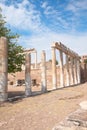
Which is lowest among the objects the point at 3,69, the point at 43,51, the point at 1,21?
the point at 3,69

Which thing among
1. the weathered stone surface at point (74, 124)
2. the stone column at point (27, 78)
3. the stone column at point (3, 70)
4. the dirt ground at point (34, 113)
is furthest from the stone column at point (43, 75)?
the weathered stone surface at point (74, 124)

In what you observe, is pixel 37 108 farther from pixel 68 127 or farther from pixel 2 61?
pixel 68 127

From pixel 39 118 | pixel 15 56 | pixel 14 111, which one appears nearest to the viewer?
pixel 39 118

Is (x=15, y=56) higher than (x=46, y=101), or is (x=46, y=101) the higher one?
(x=15, y=56)

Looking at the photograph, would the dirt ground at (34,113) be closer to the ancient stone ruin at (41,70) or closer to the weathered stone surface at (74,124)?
the ancient stone ruin at (41,70)

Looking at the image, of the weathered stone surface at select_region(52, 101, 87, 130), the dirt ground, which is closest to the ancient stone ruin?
the dirt ground

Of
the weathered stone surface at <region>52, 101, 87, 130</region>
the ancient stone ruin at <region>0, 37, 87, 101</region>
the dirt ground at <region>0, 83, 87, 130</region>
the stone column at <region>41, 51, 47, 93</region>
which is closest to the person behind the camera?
the weathered stone surface at <region>52, 101, 87, 130</region>

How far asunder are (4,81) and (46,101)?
3.08m

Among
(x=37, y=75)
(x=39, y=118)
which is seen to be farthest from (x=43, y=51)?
(x=37, y=75)

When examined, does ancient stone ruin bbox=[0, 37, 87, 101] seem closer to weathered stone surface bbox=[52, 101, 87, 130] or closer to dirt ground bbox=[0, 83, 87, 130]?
dirt ground bbox=[0, 83, 87, 130]

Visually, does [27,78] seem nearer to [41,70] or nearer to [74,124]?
[41,70]

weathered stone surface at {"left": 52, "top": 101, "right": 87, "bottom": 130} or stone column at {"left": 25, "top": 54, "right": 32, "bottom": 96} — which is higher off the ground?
stone column at {"left": 25, "top": 54, "right": 32, "bottom": 96}

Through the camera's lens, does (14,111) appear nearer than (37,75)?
Yes

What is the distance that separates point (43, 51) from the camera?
23.2 m
